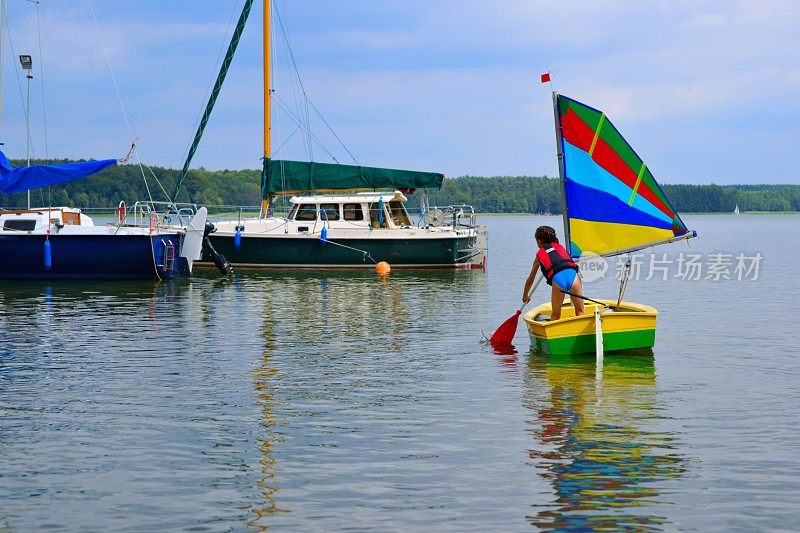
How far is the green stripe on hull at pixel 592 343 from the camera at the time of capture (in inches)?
627

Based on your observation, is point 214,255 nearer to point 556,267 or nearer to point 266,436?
point 556,267

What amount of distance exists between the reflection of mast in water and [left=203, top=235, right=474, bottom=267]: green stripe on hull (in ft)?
59.4

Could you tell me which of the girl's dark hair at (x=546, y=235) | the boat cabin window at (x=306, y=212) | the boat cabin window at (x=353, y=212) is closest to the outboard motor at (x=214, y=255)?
the boat cabin window at (x=306, y=212)

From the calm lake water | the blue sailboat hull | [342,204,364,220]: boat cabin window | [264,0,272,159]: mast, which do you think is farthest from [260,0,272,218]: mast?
the calm lake water

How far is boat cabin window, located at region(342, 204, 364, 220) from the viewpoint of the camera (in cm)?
3803

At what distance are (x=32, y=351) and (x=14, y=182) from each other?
15.3 metres

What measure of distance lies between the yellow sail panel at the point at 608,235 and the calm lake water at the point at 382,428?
1.91 m

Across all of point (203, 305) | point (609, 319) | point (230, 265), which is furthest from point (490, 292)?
point (609, 319)

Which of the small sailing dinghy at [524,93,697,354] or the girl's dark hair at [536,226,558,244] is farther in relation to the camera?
the small sailing dinghy at [524,93,697,354]

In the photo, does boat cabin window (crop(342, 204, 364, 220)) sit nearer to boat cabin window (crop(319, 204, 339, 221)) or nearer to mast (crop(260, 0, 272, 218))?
boat cabin window (crop(319, 204, 339, 221))

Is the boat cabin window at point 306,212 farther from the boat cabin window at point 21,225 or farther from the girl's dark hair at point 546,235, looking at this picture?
the girl's dark hair at point 546,235

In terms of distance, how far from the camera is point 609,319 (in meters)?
15.9

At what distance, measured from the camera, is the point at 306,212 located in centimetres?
3816

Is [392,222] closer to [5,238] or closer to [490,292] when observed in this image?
[490,292]
